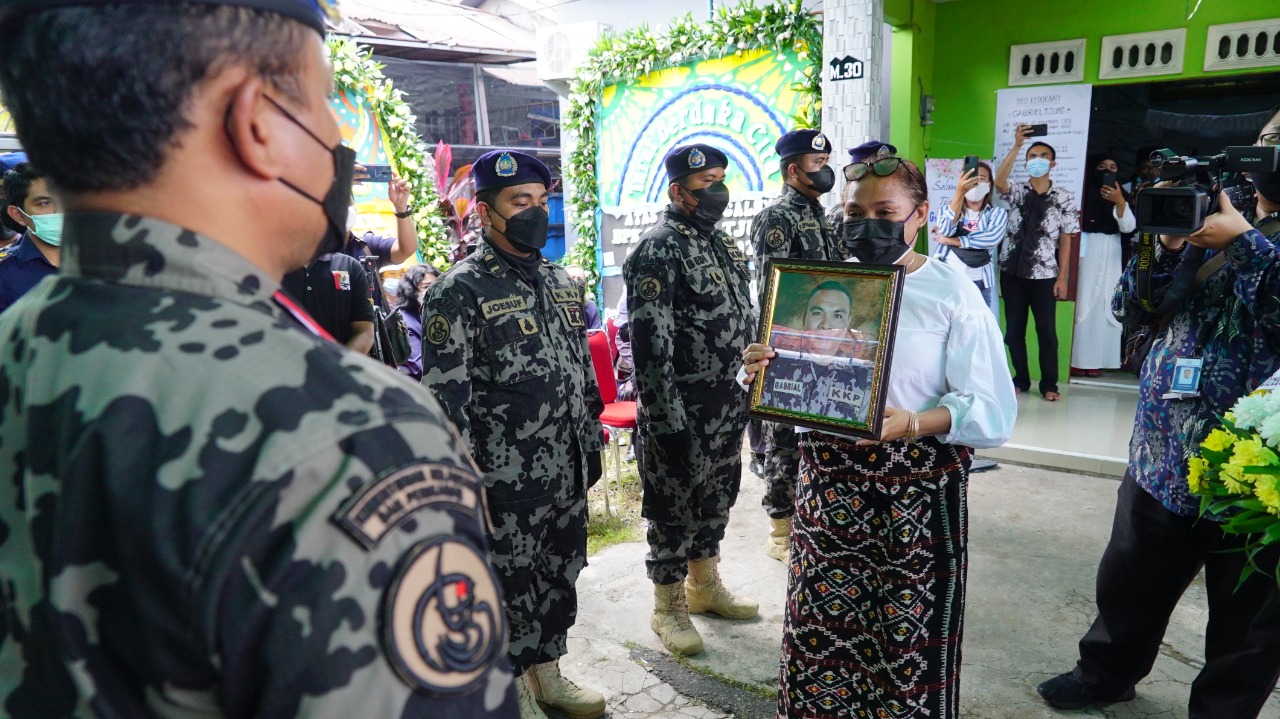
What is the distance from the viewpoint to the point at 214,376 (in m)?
0.71

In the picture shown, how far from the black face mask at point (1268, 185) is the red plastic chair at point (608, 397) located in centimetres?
315

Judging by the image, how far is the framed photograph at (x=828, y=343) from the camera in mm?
2141

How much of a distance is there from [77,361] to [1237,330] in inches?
113

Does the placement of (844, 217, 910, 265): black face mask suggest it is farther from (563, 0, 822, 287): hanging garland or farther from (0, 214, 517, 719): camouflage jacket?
(563, 0, 822, 287): hanging garland

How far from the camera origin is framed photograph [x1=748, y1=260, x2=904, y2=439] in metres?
2.14

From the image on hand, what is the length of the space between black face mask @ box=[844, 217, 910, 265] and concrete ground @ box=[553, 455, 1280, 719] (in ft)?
5.76

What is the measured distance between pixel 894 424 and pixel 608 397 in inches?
125


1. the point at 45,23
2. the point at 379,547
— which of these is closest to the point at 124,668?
the point at 379,547

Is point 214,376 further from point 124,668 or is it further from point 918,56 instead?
point 918,56

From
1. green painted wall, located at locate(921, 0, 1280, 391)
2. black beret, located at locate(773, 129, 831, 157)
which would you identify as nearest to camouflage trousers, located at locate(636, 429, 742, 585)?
black beret, located at locate(773, 129, 831, 157)

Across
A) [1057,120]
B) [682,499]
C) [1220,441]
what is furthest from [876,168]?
[1057,120]

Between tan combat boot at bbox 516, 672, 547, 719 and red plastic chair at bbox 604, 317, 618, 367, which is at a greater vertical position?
red plastic chair at bbox 604, 317, 618, 367

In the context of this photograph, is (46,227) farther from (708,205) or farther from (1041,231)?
(1041,231)

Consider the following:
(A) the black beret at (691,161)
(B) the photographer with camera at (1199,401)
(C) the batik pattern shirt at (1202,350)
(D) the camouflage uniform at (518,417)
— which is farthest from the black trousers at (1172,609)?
(A) the black beret at (691,161)
